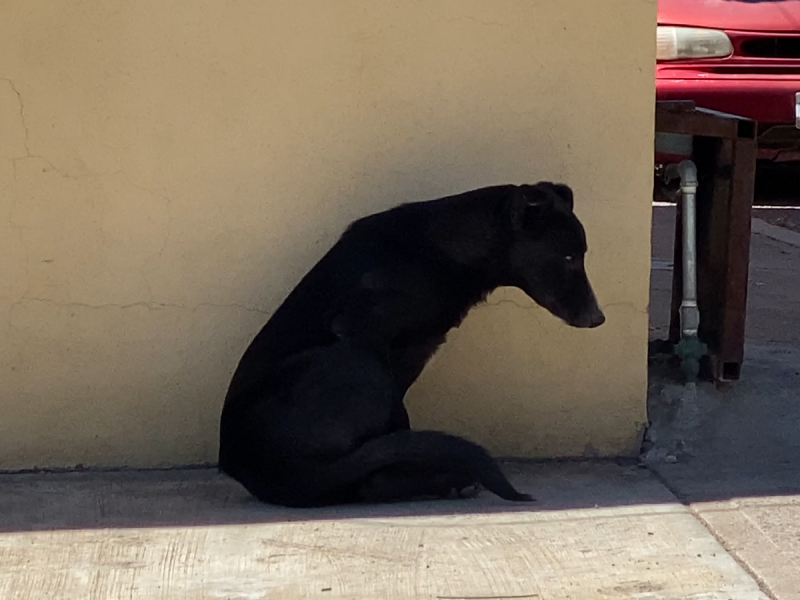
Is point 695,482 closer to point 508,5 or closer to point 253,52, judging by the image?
point 508,5

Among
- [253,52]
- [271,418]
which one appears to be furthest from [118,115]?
[271,418]

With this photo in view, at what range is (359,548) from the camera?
347cm

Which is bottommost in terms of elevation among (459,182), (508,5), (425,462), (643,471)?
(643,471)

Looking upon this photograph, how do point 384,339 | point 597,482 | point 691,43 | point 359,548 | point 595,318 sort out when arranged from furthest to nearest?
1. point 691,43
2. point 597,482
3. point 595,318
4. point 384,339
5. point 359,548

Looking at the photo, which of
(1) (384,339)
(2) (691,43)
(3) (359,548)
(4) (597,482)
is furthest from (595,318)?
(2) (691,43)

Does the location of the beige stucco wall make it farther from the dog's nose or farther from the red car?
the red car

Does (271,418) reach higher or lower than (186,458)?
higher

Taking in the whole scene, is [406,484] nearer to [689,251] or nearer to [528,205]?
[528,205]

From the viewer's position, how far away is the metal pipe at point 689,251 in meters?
4.87

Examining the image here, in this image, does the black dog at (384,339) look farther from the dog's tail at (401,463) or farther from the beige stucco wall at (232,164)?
the beige stucco wall at (232,164)

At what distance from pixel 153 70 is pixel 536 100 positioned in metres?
1.38

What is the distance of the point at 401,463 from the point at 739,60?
3.67 m

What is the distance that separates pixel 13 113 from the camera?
4.20 meters

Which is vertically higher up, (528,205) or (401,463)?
(528,205)
